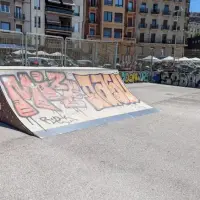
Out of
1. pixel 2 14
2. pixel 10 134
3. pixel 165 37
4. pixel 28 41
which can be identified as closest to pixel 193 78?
pixel 28 41

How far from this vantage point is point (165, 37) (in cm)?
6003

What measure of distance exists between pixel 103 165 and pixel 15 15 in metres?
43.4

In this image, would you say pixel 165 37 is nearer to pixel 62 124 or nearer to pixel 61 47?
pixel 61 47

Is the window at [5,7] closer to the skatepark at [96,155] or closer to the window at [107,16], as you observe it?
the window at [107,16]

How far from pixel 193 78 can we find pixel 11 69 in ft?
51.4

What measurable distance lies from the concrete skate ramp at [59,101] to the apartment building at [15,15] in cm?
3649

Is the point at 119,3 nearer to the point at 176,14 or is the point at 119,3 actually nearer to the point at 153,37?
the point at 153,37

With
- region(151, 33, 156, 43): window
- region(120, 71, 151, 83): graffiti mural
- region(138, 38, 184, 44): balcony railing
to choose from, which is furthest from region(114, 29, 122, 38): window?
region(120, 71, 151, 83): graffiti mural

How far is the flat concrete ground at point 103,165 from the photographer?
351 centimetres

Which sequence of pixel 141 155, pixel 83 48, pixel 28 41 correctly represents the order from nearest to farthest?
pixel 141 155
pixel 28 41
pixel 83 48

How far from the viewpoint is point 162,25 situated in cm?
5947

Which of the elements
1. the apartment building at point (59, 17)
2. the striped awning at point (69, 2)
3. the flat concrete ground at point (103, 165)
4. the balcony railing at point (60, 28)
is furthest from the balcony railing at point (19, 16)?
the flat concrete ground at point (103, 165)

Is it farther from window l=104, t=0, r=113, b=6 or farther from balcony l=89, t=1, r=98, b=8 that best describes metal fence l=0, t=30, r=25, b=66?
window l=104, t=0, r=113, b=6

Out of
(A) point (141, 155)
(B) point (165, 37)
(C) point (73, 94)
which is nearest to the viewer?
(A) point (141, 155)
